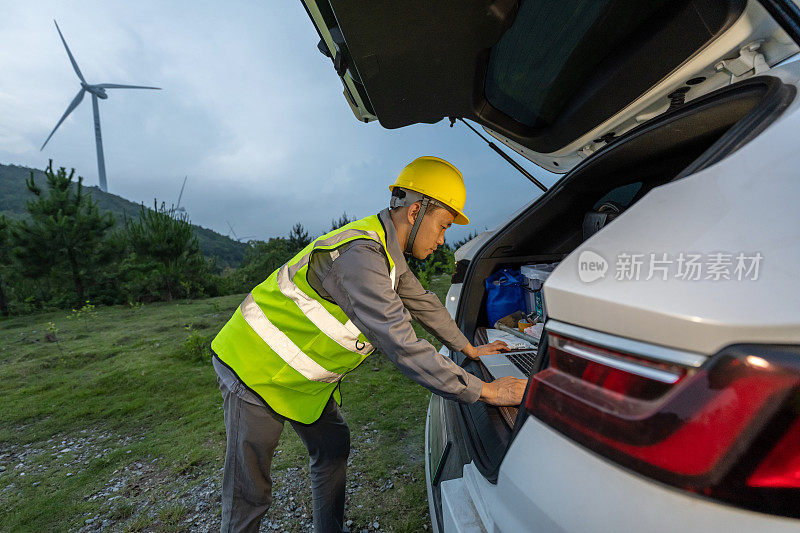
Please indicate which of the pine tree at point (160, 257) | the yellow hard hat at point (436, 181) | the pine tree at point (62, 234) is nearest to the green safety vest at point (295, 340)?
the yellow hard hat at point (436, 181)

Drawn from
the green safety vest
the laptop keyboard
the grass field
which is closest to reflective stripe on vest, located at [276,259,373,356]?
the green safety vest

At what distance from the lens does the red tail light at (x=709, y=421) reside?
43 cm

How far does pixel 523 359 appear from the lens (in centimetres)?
179

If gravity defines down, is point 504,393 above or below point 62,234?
below

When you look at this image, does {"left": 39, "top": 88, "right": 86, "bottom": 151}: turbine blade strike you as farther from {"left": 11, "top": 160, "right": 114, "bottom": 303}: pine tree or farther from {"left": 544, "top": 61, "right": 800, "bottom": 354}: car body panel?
{"left": 544, "top": 61, "right": 800, "bottom": 354}: car body panel

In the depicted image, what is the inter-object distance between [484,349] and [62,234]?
18829mm

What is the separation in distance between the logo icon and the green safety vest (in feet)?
2.66

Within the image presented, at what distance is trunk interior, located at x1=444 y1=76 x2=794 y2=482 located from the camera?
28.4 inches

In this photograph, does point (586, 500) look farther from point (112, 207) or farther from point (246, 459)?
point (112, 207)

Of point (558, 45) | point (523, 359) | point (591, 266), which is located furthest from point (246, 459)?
point (558, 45)

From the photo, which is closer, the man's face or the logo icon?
the logo icon

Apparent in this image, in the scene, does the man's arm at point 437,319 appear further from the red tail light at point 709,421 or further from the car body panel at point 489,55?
the red tail light at point 709,421

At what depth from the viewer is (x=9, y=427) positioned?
380 cm

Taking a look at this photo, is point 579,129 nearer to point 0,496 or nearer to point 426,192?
point 426,192
